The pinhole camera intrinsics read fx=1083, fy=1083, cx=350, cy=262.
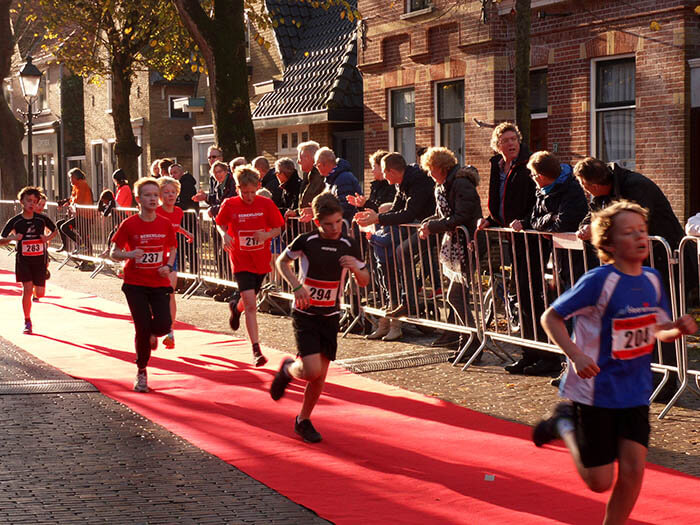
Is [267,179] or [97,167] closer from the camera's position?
[267,179]

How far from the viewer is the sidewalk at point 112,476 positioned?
5.50 meters

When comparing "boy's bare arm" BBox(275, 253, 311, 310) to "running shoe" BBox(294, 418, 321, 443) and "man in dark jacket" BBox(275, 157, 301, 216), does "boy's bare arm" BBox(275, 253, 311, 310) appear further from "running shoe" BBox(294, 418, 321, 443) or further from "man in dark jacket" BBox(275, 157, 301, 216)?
"man in dark jacket" BBox(275, 157, 301, 216)

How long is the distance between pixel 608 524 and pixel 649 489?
4.42 feet

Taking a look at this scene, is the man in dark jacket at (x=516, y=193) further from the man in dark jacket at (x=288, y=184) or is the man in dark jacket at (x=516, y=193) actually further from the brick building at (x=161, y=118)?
the brick building at (x=161, y=118)

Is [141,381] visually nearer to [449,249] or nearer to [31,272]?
[449,249]

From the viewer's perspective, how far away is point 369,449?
699 centimetres

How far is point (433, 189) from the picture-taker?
10969mm

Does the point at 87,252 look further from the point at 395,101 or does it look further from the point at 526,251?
the point at 526,251

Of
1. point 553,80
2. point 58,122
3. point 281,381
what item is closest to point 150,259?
point 281,381

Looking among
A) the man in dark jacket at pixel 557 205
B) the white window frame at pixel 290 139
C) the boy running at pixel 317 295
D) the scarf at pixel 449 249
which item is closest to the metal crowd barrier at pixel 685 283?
the man in dark jacket at pixel 557 205

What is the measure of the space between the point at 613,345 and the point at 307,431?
2852 mm

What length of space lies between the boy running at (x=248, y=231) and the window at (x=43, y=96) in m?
43.2

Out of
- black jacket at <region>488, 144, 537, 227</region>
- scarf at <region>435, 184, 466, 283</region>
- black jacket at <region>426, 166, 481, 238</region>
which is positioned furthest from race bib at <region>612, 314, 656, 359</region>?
scarf at <region>435, 184, 466, 283</region>

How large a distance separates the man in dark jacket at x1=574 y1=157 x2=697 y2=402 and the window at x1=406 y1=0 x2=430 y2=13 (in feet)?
45.8
